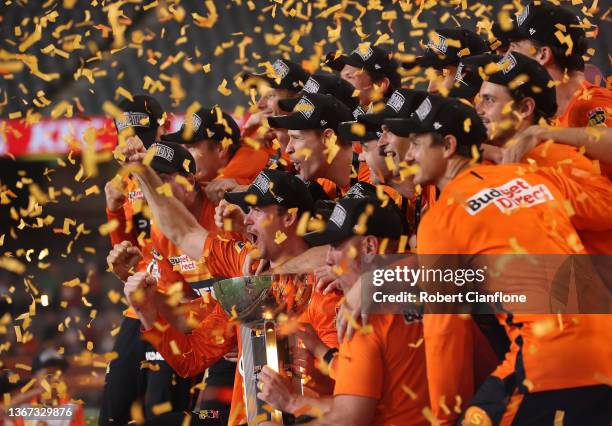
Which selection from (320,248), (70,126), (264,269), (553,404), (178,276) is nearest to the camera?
(553,404)

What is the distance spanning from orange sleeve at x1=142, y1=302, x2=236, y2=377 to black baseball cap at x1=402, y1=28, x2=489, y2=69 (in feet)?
5.22

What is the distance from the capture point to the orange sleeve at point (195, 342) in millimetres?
4223

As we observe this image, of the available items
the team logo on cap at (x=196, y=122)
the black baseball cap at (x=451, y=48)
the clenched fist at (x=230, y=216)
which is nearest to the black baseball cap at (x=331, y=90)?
the black baseball cap at (x=451, y=48)

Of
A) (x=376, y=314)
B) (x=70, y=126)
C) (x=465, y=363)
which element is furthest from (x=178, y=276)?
(x=70, y=126)

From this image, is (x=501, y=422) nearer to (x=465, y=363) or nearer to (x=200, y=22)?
(x=465, y=363)

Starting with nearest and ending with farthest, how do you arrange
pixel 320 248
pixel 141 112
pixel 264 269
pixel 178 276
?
pixel 320 248
pixel 264 269
pixel 178 276
pixel 141 112

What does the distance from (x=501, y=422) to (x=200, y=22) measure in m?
7.79

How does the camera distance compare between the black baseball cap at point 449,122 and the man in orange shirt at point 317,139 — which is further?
the man in orange shirt at point 317,139

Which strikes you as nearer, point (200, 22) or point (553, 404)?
point (553, 404)

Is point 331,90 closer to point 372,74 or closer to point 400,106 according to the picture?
point 372,74

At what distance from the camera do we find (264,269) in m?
4.58

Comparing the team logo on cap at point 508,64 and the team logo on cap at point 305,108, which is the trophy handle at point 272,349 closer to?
the team logo on cap at point 508,64

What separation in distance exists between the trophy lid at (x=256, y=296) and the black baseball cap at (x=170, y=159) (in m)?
1.55

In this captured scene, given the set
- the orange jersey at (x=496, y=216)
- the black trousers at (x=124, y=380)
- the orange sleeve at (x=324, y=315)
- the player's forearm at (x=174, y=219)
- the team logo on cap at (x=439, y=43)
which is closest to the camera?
the orange jersey at (x=496, y=216)
